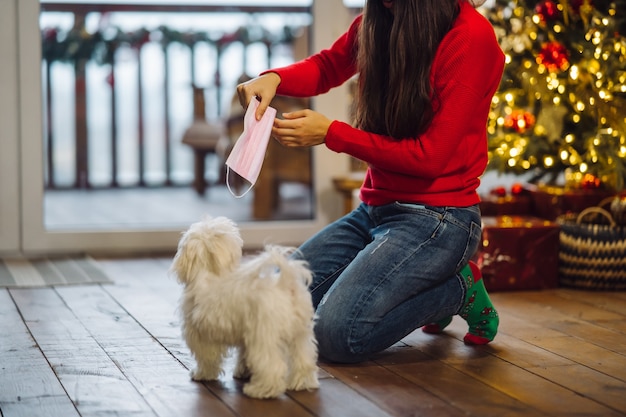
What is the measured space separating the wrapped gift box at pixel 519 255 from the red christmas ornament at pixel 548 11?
0.73 meters

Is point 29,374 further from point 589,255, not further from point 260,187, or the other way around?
point 260,187

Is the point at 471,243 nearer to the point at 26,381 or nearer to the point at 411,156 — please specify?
the point at 411,156

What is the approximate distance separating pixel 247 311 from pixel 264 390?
0.50ft

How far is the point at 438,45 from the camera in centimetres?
210

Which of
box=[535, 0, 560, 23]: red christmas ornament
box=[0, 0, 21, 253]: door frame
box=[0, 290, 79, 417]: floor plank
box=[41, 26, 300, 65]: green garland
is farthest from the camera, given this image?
box=[41, 26, 300, 65]: green garland

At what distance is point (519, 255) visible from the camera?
9.67 feet

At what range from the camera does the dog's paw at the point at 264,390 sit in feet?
5.81

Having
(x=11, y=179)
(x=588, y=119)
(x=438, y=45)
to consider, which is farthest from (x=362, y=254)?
(x=11, y=179)

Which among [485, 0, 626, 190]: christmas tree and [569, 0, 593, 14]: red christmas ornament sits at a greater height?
[569, 0, 593, 14]: red christmas ornament

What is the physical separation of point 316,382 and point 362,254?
1.18 feet

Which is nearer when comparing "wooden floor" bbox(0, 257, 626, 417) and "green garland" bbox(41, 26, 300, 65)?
"wooden floor" bbox(0, 257, 626, 417)

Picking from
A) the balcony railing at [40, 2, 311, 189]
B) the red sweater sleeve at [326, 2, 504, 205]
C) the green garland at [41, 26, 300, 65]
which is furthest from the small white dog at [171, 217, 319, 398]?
the balcony railing at [40, 2, 311, 189]

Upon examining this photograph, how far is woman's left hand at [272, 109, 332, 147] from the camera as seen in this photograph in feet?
6.53

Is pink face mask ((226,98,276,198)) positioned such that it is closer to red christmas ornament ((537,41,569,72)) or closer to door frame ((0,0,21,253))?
red christmas ornament ((537,41,569,72))
